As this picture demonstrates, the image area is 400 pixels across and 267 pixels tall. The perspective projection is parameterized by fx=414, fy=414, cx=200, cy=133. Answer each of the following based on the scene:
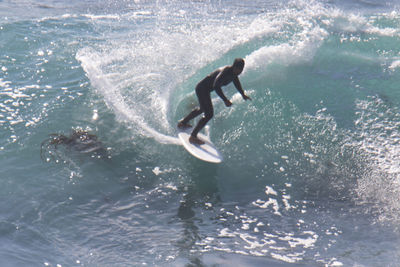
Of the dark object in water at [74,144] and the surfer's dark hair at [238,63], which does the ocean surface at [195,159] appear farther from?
the surfer's dark hair at [238,63]

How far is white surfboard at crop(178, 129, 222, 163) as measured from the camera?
26.6ft

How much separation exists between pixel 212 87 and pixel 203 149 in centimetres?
128

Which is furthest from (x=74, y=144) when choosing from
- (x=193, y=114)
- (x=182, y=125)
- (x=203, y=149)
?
(x=203, y=149)

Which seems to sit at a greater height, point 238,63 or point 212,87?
point 238,63

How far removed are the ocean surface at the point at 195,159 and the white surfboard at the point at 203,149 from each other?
1.10 feet

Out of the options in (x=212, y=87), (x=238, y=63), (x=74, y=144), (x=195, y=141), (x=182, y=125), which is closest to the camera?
(x=238, y=63)

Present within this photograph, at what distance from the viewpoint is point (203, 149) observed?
8.46m

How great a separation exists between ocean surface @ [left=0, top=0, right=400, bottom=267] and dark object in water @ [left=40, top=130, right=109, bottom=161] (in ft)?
0.14

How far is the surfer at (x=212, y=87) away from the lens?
7871 millimetres

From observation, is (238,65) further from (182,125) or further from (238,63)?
(182,125)

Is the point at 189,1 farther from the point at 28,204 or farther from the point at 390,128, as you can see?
the point at 28,204

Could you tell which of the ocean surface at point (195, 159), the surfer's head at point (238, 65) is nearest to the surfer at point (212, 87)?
the surfer's head at point (238, 65)

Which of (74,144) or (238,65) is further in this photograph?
(74,144)

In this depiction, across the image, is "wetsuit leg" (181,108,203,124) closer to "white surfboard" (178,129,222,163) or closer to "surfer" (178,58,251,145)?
"surfer" (178,58,251,145)
